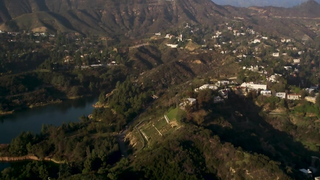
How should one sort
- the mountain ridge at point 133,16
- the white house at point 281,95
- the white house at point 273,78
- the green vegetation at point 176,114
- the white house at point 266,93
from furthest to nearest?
1. the mountain ridge at point 133,16
2. the white house at point 273,78
3. the white house at point 266,93
4. the white house at point 281,95
5. the green vegetation at point 176,114

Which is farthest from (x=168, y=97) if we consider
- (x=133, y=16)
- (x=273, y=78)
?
(x=133, y=16)

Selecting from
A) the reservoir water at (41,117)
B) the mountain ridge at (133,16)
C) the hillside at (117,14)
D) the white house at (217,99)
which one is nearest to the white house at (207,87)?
the white house at (217,99)

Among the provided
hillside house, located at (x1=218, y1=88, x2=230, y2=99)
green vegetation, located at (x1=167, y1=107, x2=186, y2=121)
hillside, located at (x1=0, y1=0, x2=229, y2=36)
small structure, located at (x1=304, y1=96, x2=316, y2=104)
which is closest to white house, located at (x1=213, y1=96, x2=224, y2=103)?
hillside house, located at (x1=218, y1=88, x2=230, y2=99)

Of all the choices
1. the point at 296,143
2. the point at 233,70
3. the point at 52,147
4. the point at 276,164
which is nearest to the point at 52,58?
the point at 233,70

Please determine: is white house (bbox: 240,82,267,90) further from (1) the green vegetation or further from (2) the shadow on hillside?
(1) the green vegetation

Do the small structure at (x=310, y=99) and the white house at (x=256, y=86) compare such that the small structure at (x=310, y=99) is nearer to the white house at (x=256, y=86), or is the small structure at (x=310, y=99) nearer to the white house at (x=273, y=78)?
the white house at (x=256, y=86)
